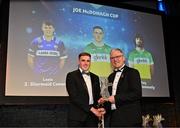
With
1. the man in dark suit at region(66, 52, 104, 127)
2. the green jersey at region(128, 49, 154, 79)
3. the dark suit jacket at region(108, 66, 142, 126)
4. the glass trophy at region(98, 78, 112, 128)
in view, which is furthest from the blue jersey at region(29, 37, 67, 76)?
the green jersey at region(128, 49, 154, 79)

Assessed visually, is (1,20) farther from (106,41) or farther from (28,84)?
(106,41)

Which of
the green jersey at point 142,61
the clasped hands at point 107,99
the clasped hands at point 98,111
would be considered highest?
the green jersey at point 142,61

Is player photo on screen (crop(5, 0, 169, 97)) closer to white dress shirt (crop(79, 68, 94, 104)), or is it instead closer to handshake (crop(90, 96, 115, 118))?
white dress shirt (crop(79, 68, 94, 104))

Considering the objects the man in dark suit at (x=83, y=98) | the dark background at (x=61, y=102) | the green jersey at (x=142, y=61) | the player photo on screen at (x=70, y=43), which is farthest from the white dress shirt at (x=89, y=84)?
the green jersey at (x=142, y=61)

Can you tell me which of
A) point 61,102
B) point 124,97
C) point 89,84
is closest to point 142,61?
point 124,97

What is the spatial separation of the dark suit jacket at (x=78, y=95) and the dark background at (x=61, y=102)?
10cm

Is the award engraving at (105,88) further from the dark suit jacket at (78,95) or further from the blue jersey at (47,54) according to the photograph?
the blue jersey at (47,54)

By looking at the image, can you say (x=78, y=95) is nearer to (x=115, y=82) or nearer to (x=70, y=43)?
(x=115, y=82)

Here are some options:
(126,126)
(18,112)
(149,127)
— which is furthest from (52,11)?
(149,127)

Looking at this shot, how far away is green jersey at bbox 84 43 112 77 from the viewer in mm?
2816

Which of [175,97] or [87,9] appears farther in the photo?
[175,97]

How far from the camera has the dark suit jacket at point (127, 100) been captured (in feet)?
8.65

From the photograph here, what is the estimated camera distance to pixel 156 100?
301 cm

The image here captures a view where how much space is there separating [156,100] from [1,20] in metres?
1.65
